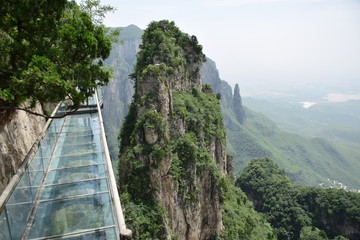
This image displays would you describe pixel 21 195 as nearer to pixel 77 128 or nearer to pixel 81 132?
pixel 81 132

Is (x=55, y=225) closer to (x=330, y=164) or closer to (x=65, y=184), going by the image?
(x=65, y=184)

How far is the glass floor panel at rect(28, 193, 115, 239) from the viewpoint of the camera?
559 centimetres

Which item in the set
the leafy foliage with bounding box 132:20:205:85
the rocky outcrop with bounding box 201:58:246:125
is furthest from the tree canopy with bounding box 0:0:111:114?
the rocky outcrop with bounding box 201:58:246:125

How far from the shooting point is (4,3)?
6465 millimetres

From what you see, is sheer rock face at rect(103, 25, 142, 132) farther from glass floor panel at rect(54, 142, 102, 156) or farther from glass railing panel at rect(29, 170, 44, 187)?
glass railing panel at rect(29, 170, 44, 187)

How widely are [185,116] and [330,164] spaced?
469 ft

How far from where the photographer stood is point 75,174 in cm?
765

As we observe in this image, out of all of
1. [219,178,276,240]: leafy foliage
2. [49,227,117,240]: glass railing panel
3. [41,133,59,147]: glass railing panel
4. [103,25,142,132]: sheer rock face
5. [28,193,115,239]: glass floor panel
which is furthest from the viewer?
[103,25,142,132]: sheer rock face

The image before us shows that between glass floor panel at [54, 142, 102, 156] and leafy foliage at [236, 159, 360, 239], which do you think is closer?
glass floor panel at [54, 142, 102, 156]

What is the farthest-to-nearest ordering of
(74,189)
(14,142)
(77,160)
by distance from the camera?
(14,142), (77,160), (74,189)

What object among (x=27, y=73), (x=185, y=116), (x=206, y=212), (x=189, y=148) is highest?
(x=27, y=73)

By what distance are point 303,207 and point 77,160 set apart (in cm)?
5591

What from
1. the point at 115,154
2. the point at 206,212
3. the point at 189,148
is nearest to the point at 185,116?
the point at 189,148

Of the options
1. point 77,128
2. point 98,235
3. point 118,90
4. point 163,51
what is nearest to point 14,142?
point 77,128
